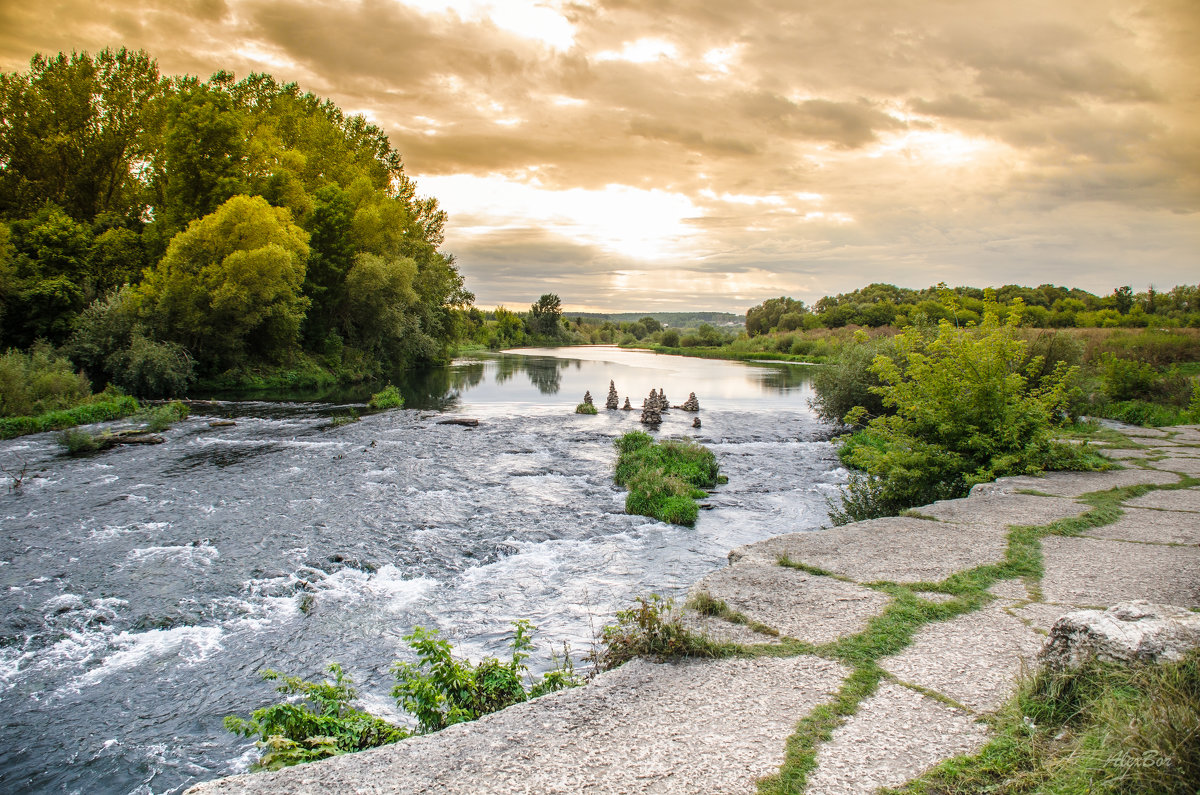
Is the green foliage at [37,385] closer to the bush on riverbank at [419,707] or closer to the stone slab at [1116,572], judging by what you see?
the bush on riverbank at [419,707]

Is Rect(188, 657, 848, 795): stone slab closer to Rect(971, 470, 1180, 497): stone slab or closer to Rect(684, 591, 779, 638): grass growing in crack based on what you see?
Rect(684, 591, 779, 638): grass growing in crack

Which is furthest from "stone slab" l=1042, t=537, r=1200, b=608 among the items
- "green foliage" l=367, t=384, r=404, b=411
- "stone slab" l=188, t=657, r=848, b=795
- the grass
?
"green foliage" l=367, t=384, r=404, b=411

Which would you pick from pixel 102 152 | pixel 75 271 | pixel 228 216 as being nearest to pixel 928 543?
pixel 228 216

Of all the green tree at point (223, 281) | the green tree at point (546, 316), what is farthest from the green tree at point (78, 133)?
the green tree at point (546, 316)

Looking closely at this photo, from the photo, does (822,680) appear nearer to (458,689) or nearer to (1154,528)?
(458,689)

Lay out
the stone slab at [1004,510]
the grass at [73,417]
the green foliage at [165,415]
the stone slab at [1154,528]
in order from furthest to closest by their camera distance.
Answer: the green foliage at [165,415], the grass at [73,417], the stone slab at [1004,510], the stone slab at [1154,528]

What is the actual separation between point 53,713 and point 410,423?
16.4 meters

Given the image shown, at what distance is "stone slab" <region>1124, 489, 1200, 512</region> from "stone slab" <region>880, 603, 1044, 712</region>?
15.4ft

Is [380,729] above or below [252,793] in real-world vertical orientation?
below

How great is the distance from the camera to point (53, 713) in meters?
5.16

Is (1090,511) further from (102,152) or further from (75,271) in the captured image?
(102,152)

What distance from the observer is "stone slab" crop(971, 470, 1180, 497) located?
7.83m

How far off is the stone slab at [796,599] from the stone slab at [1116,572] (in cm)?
140

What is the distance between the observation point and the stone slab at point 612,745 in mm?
2562
